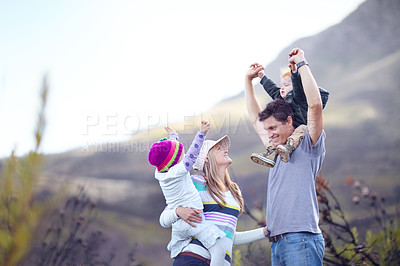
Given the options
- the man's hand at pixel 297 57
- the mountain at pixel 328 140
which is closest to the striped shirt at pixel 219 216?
the man's hand at pixel 297 57

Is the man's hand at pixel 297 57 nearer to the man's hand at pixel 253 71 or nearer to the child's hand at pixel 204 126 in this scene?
the man's hand at pixel 253 71

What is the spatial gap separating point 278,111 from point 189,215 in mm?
617

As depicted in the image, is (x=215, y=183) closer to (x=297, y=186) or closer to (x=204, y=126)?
(x=204, y=126)

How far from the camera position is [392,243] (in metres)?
3.58

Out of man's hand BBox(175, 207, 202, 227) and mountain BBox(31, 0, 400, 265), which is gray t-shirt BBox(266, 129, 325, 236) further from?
mountain BBox(31, 0, 400, 265)

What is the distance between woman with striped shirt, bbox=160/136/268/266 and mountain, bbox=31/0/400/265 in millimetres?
2419

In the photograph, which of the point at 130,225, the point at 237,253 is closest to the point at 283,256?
the point at 237,253

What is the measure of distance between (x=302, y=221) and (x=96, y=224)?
3.23 metres

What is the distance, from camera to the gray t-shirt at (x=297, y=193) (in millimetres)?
1486

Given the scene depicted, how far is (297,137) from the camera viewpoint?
1.53 metres

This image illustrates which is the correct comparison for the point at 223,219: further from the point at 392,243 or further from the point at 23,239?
the point at 392,243

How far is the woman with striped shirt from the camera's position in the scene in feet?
5.71

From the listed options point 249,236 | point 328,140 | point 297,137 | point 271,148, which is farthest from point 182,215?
point 328,140

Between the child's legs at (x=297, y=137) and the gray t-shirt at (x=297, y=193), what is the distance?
19mm
